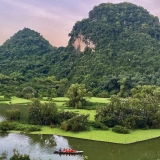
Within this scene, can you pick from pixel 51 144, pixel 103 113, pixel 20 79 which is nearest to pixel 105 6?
pixel 20 79

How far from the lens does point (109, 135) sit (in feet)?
104

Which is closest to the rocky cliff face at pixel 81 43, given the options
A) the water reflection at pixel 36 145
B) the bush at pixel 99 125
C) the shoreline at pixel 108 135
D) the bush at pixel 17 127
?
the bush at pixel 99 125

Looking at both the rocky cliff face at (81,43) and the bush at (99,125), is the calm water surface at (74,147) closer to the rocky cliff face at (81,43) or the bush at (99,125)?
the bush at (99,125)

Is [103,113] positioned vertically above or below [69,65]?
below

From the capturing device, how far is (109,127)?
34938 millimetres

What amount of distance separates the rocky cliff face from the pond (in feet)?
209

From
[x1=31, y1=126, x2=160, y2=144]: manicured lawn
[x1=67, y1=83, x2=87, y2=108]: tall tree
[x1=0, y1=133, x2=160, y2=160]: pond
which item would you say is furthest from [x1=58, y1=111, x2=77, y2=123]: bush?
[x1=67, y1=83, x2=87, y2=108]: tall tree

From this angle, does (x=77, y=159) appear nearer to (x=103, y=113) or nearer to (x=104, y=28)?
(x=103, y=113)

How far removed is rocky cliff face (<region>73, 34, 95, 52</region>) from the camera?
93.2m

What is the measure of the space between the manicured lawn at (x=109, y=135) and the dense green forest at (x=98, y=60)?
2678cm

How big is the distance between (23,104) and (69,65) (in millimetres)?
40439

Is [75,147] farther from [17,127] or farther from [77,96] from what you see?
[77,96]

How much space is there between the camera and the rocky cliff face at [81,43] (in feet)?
306

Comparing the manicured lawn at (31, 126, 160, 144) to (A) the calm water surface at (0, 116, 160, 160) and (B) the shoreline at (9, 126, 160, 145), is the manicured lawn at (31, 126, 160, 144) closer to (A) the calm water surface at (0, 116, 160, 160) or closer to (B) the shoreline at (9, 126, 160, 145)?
(B) the shoreline at (9, 126, 160, 145)
